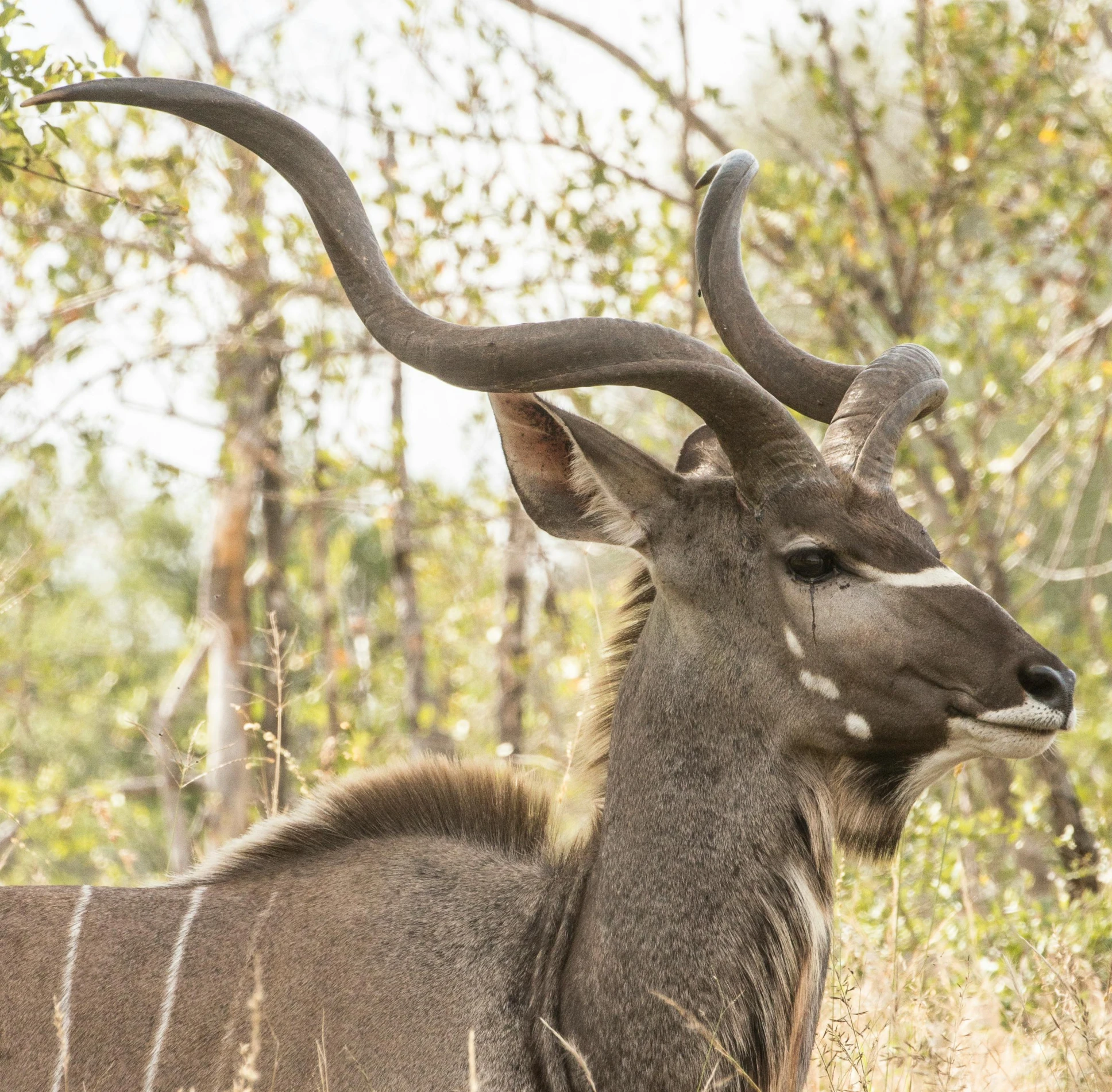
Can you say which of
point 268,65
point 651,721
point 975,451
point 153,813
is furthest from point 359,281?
point 153,813

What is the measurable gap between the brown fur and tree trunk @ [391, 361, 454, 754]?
4924 mm

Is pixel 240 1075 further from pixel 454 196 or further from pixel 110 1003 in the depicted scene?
pixel 454 196

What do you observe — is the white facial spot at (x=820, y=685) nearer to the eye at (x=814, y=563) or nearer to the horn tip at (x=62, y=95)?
the eye at (x=814, y=563)

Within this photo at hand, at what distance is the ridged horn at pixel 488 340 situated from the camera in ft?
10.5

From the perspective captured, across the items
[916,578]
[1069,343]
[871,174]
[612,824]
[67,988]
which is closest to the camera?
[67,988]

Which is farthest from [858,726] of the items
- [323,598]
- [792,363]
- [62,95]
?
[323,598]

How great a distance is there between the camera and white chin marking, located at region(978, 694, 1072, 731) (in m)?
2.99

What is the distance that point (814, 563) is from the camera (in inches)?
131

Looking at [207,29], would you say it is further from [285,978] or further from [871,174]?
[285,978]

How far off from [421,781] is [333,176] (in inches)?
62.6

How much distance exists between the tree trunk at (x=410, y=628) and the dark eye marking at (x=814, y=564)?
5.40 metres

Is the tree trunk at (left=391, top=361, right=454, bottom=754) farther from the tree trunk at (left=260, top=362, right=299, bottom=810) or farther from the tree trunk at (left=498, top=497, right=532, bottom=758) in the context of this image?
the tree trunk at (left=260, top=362, right=299, bottom=810)

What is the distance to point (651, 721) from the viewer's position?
3.37m

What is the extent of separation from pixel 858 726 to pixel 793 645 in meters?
0.25
